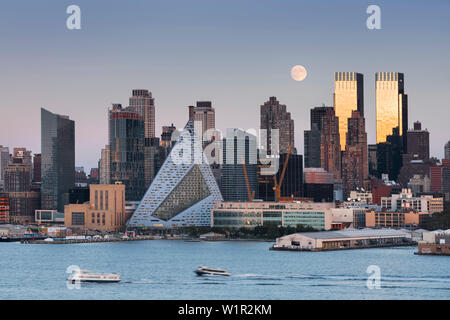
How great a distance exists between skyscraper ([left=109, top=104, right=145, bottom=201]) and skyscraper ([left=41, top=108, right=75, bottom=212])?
21.0 ft

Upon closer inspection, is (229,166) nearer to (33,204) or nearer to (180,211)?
(33,204)

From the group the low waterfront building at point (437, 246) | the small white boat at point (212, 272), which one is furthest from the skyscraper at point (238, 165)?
the small white boat at point (212, 272)

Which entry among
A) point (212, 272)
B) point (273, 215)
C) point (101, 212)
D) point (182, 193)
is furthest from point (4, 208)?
point (212, 272)

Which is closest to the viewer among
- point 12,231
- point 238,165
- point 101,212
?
point 12,231

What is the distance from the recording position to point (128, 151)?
124188mm

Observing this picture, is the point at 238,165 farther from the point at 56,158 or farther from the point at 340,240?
the point at 340,240

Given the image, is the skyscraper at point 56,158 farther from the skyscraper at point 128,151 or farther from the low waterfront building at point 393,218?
the low waterfront building at point 393,218

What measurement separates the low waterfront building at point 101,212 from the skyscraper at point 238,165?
29563 mm

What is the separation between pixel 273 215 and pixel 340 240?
1686 cm

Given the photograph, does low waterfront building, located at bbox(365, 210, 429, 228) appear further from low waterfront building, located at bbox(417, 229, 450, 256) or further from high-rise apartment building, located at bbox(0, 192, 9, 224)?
high-rise apartment building, located at bbox(0, 192, 9, 224)

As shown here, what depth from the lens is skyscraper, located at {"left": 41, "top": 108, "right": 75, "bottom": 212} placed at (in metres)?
115

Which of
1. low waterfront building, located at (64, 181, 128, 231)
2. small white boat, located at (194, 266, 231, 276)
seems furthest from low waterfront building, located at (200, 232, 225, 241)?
small white boat, located at (194, 266, 231, 276)

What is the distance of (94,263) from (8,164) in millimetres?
74651
